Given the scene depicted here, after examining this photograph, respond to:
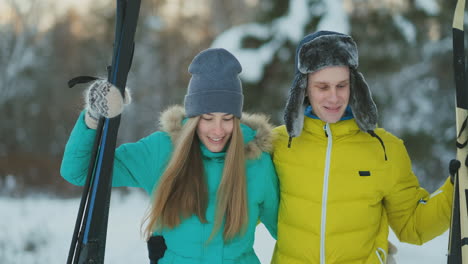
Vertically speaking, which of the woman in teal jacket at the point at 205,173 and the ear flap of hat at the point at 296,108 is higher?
the ear flap of hat at the point at 296,108

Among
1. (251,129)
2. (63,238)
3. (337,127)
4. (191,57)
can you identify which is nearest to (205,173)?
(251,129)

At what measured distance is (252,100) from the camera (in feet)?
20.7

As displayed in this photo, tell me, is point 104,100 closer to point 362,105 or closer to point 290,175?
point 290,175

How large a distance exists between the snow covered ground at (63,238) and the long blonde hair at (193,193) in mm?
2760

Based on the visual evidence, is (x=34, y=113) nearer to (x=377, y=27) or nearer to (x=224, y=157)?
(x=377, y=27)

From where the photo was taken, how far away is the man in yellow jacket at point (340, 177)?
2.03m

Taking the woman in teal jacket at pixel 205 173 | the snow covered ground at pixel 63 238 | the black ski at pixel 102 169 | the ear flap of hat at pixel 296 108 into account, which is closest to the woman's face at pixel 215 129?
the woman in teal jacket at pixel 205 173

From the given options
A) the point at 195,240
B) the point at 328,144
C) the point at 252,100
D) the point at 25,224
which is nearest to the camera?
the point at 195,240

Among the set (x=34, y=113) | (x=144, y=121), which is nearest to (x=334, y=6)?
(x=144, y=121)

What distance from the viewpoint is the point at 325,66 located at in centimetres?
205

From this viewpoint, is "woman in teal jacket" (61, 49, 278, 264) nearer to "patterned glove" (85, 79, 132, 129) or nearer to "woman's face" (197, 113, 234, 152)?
"woman's face" (197, 113, 234, 152)

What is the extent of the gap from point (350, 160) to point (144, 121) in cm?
1170

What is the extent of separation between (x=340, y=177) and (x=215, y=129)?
0.56 metres

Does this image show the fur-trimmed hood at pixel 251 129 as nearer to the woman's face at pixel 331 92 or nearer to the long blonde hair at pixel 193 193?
the long blonde hair at pixel 193 193
